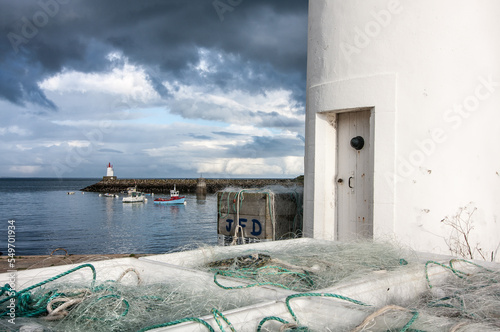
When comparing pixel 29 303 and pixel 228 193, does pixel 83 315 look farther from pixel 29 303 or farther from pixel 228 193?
pixel 228 193

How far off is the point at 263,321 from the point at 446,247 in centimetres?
477

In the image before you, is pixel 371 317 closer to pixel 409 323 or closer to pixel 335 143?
pixel 409 323

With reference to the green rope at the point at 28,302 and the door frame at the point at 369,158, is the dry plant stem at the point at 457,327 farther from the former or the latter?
the door frame at the point at 369,158

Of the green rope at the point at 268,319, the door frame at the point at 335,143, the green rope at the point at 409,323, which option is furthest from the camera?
the door frame at the point at 335,143

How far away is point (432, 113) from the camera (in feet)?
21.5

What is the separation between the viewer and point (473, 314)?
10.1 feet

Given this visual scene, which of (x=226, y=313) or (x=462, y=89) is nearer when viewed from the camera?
(x=226, y=313)

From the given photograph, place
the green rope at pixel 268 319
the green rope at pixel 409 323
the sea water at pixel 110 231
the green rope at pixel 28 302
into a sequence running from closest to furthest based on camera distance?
1. the green rope at pixel 409 323
2. the green rope at pixel 268 319
3. the green rope at pixel 28 302
4. the sea water at pixel 110 231

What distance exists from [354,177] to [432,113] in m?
1.73

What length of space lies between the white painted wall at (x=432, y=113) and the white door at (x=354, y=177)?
51 cm

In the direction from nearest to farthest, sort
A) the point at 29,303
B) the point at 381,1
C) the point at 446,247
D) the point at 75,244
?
the point at 29,303
the point at 446,247
the point at 381,1
the point at 75,244

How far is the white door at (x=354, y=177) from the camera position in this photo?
24.3ft

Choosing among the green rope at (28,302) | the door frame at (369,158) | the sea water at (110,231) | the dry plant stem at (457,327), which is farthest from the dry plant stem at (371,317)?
the sea water at (110,231)

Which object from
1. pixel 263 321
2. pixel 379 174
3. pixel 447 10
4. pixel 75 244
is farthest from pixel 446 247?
pixel 75 244
